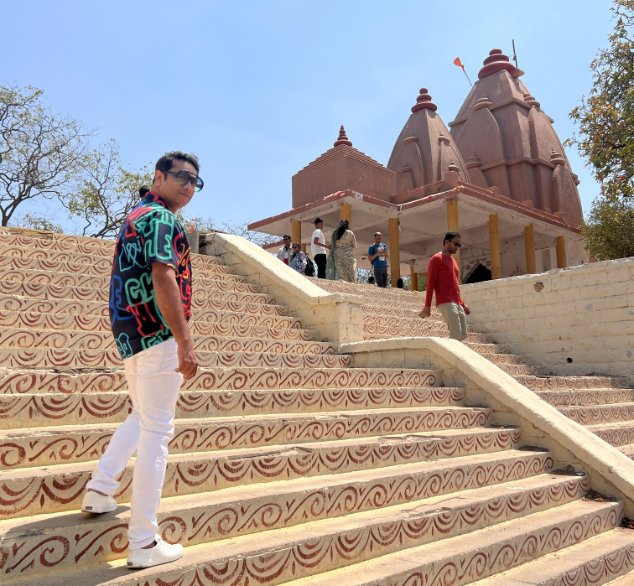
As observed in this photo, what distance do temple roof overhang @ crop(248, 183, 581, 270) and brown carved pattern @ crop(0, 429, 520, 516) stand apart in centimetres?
1209

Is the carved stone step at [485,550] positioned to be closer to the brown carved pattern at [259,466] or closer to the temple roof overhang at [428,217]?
the brown carved pattern at [259,466]

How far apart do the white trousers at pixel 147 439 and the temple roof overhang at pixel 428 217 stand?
1376 centimetres

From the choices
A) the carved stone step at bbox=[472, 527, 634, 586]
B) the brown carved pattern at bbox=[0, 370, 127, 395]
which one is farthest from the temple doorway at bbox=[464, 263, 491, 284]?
the brown carved pattern at bbox=[0, 370, 127, 395]

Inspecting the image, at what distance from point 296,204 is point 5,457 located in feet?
51.1

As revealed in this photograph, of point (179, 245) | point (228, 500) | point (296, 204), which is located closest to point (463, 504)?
point (228, 500)

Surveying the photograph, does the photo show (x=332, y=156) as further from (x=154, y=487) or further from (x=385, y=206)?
(x=154, y=487)

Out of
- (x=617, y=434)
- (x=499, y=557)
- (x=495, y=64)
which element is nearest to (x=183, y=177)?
(x=499, y=557)

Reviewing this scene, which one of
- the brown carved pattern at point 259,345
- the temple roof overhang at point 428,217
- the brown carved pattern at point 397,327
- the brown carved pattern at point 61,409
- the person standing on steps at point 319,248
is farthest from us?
the temple roof overhang at point 428,217

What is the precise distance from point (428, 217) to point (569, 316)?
404 inches

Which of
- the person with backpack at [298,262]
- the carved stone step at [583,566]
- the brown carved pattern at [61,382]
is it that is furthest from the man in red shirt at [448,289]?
the person with backpack at [298,262]

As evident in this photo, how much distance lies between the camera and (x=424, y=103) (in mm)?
21453

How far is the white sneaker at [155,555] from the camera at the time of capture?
221cm

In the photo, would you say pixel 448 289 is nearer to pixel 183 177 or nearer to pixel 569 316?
pixel 569 316

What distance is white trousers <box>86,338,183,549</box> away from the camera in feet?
7.17
